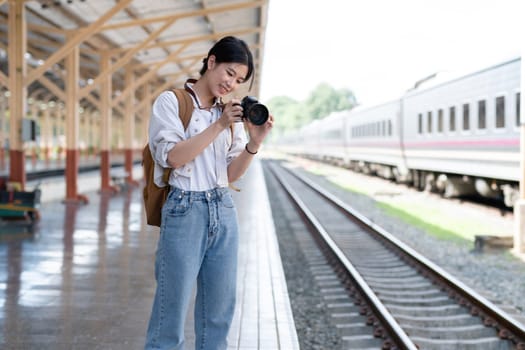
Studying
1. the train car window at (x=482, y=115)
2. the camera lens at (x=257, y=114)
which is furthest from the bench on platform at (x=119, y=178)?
the camera lens at (x=257, y=114)

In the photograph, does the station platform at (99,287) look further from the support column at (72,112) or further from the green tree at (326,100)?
the green tree at (326,100)

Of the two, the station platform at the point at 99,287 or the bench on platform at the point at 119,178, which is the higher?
the bench on platform at the point at 119,178

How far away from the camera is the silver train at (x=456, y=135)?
12.3 m

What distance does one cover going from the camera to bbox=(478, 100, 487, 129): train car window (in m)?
13.6

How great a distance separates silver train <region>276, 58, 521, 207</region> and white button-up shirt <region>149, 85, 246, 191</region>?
980 cm

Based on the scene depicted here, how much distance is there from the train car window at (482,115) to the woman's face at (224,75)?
11539mm

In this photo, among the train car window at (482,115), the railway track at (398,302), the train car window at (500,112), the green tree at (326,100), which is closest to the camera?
the railway track at (398,302)

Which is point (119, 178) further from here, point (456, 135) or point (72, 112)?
point (456, 135)

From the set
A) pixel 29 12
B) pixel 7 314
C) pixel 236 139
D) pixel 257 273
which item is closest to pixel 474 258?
pixel 257 273

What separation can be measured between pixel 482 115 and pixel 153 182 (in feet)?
39.1

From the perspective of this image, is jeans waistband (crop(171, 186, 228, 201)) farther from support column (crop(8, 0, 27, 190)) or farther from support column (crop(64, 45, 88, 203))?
support column (crop(64, 45, 88, 203))

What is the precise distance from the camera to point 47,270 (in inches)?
283

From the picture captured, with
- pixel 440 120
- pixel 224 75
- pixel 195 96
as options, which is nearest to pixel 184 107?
pixel 195 96

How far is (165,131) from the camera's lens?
2848 mm
